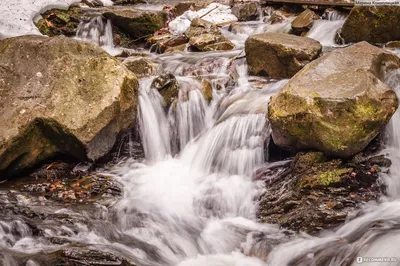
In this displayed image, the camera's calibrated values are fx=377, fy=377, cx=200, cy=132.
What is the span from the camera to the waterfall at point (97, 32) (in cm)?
1172

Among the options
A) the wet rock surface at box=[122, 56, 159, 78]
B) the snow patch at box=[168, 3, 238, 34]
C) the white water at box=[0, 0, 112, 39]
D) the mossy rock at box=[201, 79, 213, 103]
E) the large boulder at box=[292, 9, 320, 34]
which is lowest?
the mossy rock at box=[201, 79, 213, 103]

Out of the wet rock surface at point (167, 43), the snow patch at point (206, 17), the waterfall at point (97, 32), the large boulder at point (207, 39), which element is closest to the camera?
the large boulder at point (207, 39)

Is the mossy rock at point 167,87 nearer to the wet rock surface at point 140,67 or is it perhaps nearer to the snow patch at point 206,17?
the wet rock surface at point 140,67

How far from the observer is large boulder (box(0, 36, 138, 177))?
5.34 metres

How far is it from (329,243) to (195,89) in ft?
12.8

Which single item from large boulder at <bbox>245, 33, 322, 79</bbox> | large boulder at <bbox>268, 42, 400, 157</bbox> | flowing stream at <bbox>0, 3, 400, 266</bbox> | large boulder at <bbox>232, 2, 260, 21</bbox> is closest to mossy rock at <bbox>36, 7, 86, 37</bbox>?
large boulder at <bbox>232, 2, 260, 21</bbox>

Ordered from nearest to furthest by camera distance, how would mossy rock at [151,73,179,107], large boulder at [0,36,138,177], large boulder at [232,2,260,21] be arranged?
large boulder at [0,36,138,177] < mossy rock at [151,73,179,107] < large boulder at [232,2,260,21]

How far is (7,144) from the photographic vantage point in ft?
16.9

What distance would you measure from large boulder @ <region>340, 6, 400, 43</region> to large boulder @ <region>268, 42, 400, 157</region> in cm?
294

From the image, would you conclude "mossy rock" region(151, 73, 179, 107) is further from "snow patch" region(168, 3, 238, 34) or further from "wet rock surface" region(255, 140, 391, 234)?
"snow patch" region(168, 3, 238, 34)

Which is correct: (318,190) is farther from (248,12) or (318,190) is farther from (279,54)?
(248,12)

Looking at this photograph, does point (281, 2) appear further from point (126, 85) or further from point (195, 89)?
point (126, 85)

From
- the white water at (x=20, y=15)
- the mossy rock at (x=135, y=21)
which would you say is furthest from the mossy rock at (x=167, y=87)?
the white water at (x=20, y=15)

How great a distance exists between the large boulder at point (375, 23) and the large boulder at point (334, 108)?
9.64 ft
